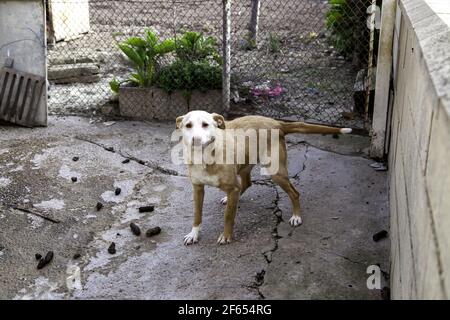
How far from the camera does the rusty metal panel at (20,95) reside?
7699 millimetres

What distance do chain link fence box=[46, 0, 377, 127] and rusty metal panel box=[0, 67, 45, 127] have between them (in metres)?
0.72

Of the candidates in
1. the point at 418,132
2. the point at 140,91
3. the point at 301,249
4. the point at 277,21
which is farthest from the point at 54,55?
the point at 418,132

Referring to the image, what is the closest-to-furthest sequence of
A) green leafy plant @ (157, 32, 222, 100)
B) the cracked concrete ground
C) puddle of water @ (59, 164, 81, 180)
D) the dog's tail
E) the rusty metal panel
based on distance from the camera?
the cracked concrete ground → the dog's tail → puddle of water @ (59, 164, 81, 180) → the rusty metal panel → green leafy plant @ (157, 32, 222, 100)

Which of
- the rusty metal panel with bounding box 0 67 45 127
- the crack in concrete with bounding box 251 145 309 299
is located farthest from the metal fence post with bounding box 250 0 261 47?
the crack in concrete with bounding box 251 145 309 299

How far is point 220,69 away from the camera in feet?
25.9

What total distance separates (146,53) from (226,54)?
1.17 meters

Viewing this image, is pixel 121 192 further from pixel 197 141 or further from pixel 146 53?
pixel 146 53

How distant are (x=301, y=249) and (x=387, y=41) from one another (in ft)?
9.45

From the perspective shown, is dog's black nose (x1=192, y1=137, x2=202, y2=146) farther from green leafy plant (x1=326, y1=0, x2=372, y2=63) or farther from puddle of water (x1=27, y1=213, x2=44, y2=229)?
green leafy plant (x1=326, y1=0, x2=372, y2=63)

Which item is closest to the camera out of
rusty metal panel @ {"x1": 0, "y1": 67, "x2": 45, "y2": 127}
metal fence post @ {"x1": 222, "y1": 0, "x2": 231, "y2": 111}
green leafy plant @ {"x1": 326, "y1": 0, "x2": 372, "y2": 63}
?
metal fence post @ {"x1": 222, "y1": 0, "x2": 231, "y2": 111}

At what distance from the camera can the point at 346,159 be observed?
6641 millimetres

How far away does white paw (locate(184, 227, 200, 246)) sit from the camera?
15.9ft

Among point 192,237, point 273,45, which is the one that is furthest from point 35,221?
point 273,45

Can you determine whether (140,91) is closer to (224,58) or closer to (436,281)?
(224,58)
